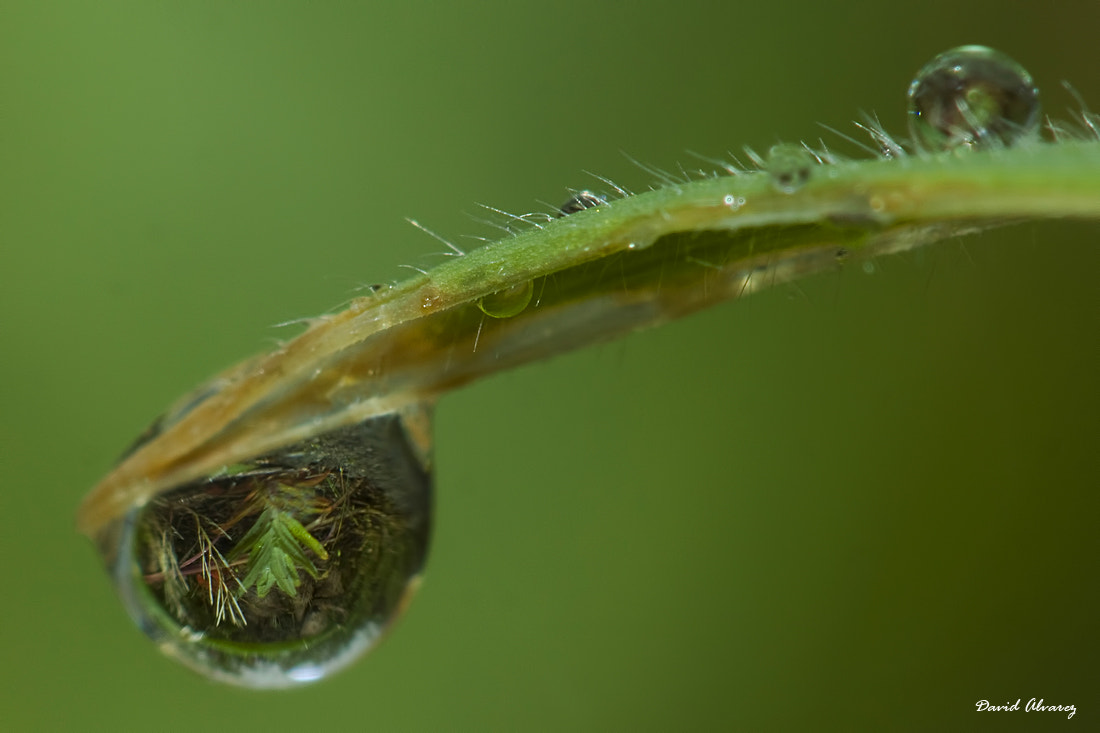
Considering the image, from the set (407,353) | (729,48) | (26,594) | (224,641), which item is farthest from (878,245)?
(26,594)

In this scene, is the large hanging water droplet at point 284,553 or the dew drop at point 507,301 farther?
the large hanging water droplet at point 284,553

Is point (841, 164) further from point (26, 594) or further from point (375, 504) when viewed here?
point (26, 594)

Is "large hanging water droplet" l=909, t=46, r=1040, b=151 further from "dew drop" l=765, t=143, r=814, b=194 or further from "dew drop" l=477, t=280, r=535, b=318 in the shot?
"dew drop" l=477, t=280, r=535, b=318

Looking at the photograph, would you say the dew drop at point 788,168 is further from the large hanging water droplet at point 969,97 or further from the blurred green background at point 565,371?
the blurred green background at point 565,371

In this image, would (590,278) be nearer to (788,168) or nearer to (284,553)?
(788,168)

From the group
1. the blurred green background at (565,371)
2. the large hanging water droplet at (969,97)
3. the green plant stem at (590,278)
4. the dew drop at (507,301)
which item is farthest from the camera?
the blurred green background at (565,371)

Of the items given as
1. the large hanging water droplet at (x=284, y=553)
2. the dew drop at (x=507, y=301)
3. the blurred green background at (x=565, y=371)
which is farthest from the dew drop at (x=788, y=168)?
the blurred green background at (x=565, y=371)
